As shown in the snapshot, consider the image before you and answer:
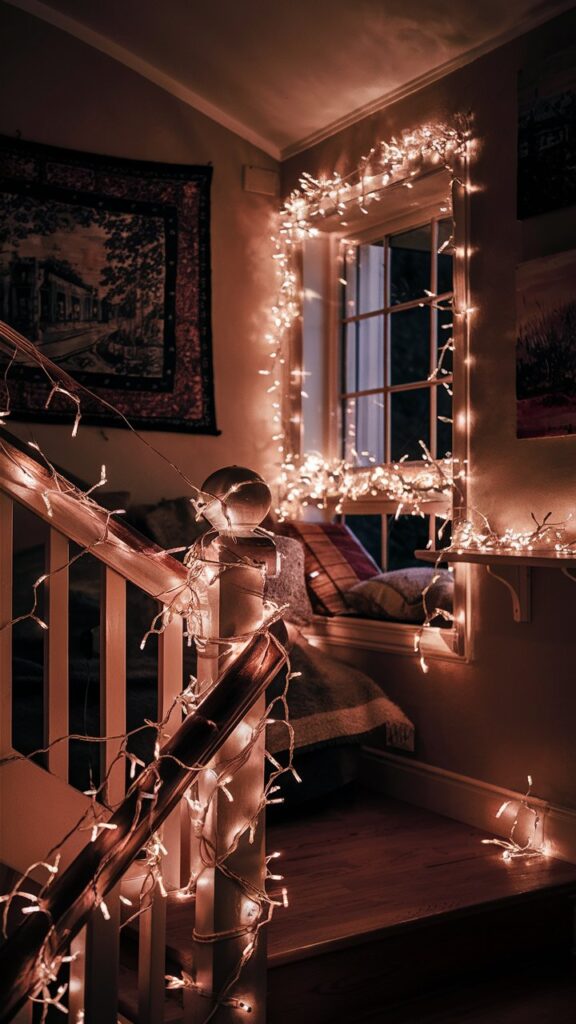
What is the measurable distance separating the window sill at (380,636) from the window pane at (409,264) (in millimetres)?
1304

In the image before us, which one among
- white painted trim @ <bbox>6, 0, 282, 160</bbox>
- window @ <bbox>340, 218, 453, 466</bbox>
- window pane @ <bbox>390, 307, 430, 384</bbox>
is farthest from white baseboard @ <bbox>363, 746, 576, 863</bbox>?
white painted trim @ <bbox>6, 0, 282, 160</bbox>

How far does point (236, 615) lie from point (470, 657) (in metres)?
1.64

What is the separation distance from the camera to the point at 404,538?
400cm

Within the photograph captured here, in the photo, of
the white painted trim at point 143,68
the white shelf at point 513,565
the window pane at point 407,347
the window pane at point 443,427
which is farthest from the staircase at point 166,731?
Answer: the white painted trim at point 143,68

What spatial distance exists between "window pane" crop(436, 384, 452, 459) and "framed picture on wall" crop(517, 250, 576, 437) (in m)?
0.68

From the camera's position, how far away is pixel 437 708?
3305 millimetres

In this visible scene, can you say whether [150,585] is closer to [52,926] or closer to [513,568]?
[52,926]

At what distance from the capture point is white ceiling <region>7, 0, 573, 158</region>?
3131mm

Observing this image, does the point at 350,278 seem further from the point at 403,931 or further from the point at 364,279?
the point at 403,931

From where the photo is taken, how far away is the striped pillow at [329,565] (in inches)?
150

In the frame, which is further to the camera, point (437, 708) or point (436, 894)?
point (437, 708)

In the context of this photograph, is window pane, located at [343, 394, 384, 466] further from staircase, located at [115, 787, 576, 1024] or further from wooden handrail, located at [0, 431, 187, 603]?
wooden handrail, located at [0, 431, 187, 603]

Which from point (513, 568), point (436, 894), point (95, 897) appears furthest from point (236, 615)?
point (513, 568)

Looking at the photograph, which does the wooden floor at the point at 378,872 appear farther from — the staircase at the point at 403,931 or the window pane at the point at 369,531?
the window pane at the point at 369,531
